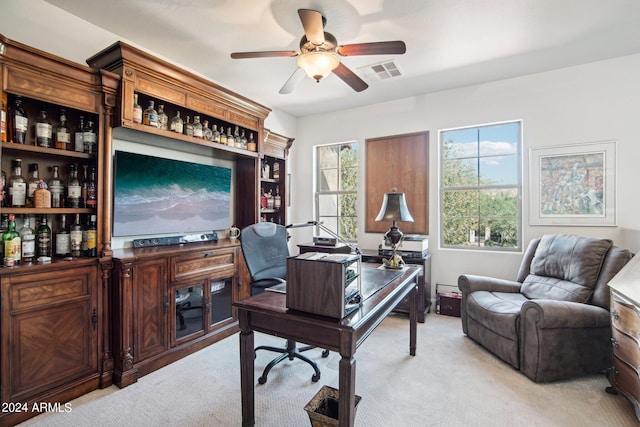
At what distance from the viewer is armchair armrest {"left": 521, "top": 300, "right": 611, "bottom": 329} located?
2182 millimetres

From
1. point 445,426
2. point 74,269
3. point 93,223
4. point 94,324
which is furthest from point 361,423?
point 93,223

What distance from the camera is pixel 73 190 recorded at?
2.19m

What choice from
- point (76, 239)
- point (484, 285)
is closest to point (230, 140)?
point (76, 239)

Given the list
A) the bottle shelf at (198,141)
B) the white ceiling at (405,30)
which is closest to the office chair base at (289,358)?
the bottle shelf at (198,141)

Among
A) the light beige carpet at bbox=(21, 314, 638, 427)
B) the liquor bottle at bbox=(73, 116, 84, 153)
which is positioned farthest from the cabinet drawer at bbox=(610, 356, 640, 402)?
the liquor bottle at bbox=(73, 116, 84, 153)

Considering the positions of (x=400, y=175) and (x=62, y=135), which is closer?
(x=62, y=135)

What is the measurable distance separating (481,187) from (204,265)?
325 centimetres

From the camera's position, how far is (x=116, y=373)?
7.28 ft

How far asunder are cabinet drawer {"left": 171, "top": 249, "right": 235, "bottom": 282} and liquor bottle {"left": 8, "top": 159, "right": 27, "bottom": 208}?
3.35ft

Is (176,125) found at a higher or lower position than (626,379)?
higher

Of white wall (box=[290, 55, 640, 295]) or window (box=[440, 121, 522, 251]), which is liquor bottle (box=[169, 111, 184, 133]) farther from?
window (box=[440, 121, 522, 251])

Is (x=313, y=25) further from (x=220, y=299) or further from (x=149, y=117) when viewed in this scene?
(x=220, y=299)

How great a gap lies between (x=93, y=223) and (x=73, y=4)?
156 cm

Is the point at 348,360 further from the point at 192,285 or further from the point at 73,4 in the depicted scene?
the point at 73,4
